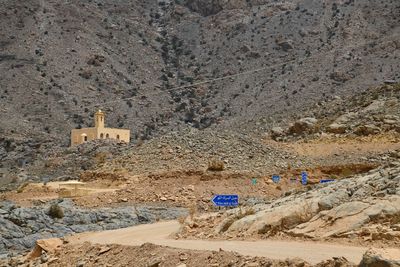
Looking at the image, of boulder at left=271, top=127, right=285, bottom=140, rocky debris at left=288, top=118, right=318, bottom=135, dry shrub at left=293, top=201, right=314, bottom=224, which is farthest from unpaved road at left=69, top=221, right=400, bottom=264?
rocky debris at left=288, top=118, right=318, bottom=135

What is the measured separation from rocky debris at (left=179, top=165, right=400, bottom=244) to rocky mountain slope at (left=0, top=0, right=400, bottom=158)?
3826 centimetres

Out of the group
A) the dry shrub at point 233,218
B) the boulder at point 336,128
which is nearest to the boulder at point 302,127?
the boulder at point 336,128

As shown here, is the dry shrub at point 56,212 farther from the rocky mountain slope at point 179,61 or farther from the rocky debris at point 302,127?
the rocky mountain slope at point 179,61

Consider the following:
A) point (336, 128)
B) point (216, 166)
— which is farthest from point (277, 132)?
point (216, 166)

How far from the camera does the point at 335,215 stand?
471 inches

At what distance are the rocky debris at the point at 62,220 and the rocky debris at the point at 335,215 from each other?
687 centimetres

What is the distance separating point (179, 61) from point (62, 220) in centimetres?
5529

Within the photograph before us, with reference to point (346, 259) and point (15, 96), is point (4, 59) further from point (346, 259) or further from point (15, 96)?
point (346, 259)

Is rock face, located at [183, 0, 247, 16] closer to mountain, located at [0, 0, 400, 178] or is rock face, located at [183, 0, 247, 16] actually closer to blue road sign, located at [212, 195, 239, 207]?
mountain, located at [0, 0, 400, 178]

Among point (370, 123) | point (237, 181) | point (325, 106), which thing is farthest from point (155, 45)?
point (237, 181)

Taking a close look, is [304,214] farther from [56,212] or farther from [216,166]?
[216,166]

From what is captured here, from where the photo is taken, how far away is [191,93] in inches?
2739

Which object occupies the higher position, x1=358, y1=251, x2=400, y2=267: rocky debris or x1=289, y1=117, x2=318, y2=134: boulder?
x1=358, y1=251, x2=400, y2=267: rocky debris

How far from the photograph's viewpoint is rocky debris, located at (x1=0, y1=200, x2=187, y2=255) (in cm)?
1994
